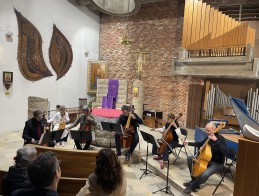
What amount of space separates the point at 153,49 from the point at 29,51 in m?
5.69

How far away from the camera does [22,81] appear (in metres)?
8.92

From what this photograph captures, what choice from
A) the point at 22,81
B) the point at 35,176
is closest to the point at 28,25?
the point at 22,81

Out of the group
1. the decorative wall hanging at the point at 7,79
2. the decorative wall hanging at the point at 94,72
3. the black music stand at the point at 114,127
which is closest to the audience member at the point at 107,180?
the black music stand at the point at 114,127

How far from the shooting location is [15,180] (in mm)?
2588

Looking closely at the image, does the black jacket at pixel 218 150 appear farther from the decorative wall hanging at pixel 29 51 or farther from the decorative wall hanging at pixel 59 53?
the decorative wall hanging at pixel 59 53

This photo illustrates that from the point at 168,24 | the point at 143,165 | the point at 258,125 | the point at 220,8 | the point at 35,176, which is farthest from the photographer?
the point at 168,24

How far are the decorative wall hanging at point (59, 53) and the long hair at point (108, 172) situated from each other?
28.3ft

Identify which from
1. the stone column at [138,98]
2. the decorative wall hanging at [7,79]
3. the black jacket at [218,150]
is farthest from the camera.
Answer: the stone column at [138,98]

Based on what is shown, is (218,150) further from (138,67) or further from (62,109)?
(138,67)

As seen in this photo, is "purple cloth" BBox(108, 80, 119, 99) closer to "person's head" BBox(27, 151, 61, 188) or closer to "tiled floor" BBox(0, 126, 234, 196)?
"tiled floor" BBox(0, 126, 234, 196)

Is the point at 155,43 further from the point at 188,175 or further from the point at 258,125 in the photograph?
the point at 258,125

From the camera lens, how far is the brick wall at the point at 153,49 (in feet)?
36.5

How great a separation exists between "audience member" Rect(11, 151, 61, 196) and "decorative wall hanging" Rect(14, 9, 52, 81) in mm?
7696

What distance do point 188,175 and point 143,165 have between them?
129 centimetres
